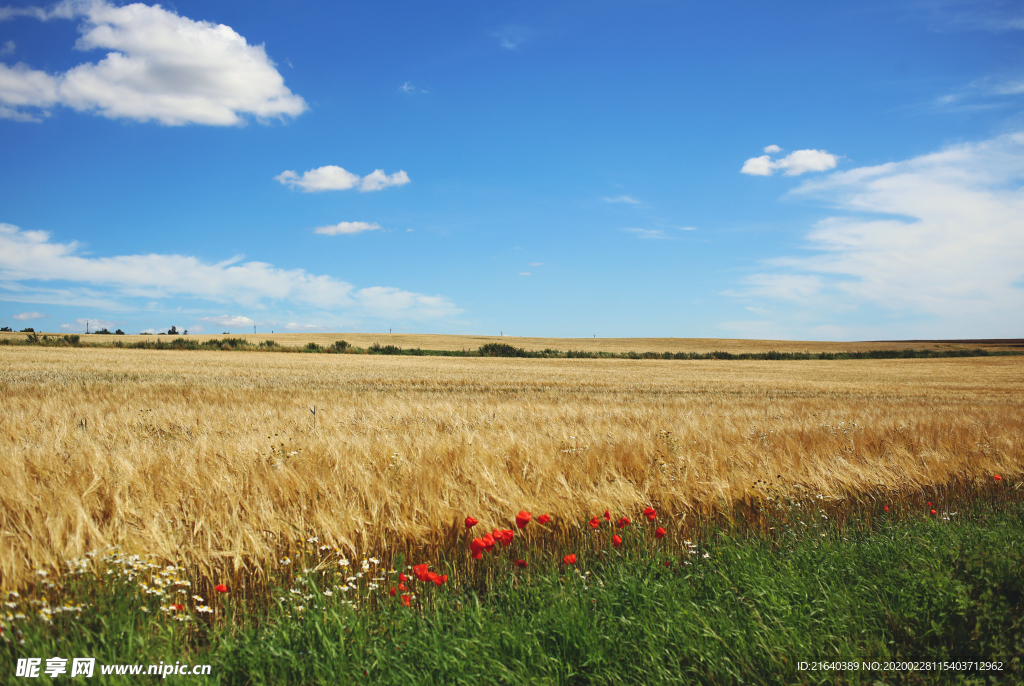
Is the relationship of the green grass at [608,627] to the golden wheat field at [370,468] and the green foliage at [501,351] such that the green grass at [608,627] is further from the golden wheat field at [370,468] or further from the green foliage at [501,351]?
the green foliage at [501,351]

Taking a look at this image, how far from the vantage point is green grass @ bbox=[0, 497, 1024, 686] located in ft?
6.94

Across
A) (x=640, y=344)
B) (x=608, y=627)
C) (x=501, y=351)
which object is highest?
(x=640, y=344)

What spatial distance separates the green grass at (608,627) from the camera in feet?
6.94

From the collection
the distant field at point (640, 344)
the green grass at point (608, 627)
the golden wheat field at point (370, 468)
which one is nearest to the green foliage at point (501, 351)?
the distant field at point (640, 344)

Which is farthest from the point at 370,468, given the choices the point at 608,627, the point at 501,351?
the point at 501,351

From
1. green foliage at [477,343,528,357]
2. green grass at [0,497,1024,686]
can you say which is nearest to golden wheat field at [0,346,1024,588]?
green grass at [0,497,1024,686]

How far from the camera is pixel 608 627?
245cm

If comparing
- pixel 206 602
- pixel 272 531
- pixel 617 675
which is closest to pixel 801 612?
pixel 617 675

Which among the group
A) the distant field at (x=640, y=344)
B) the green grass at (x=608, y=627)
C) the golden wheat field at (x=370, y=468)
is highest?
the distant field at (x=640, y=344)

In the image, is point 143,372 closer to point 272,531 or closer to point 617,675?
point 272,531

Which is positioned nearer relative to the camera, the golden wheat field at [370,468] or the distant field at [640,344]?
the golden wheat field at [370,468]

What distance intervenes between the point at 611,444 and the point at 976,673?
11.7 feet

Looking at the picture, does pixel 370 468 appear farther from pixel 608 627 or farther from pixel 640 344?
pixel 640 344

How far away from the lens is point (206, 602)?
9.32 feet
